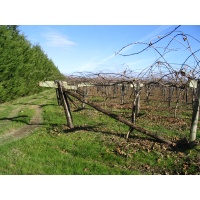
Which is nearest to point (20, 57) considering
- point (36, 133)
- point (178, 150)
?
point (36, 133)

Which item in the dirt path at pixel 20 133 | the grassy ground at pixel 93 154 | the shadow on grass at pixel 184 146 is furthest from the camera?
the dirt path at pixel 20 133

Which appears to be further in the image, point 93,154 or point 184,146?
point 184,146

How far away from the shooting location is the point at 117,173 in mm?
4590

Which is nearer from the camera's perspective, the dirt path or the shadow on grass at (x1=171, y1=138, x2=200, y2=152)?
the shadow on grass at (x1=171, y1=138, x2=200, y2=152)

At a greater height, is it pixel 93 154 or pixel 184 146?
pixel 184 146

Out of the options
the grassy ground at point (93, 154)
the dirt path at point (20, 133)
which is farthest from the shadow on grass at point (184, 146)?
the dirt path at point (20, 133)

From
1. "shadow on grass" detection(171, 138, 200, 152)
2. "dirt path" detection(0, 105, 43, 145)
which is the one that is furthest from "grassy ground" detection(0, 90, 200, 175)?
"dirt path" detection(0, 105, 43, 145)

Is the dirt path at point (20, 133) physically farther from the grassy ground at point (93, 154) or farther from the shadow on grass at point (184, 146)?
the shadow on grass at point (184, 146)

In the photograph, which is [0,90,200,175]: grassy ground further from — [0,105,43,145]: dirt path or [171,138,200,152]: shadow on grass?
[0,105,43,145]: dirt path

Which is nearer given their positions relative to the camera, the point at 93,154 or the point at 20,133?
the point at 93,154

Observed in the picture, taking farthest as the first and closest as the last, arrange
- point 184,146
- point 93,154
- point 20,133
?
point 20,133
point 184,146
point 93,154

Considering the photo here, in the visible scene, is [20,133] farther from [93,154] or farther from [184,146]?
[184,146]

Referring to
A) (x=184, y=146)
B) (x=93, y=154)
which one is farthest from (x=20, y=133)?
(x=184, y=146)

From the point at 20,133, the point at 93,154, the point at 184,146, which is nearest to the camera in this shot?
the point at 93,154
